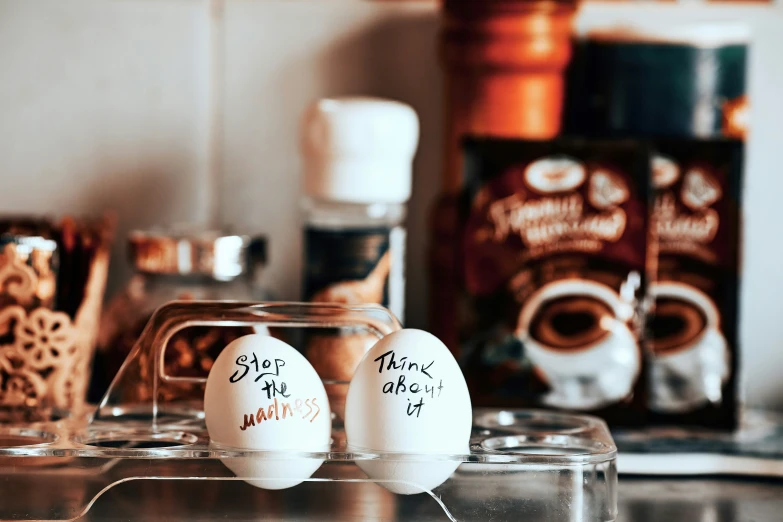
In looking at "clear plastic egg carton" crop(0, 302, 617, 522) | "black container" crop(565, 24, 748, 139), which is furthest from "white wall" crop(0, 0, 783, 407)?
"clear plastic egg carton" crop(0, 302, 617, 522)

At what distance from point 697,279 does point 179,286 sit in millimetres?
415

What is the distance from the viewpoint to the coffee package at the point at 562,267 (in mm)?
722

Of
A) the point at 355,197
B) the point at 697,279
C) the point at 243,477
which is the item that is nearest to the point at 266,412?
the point at 243,477

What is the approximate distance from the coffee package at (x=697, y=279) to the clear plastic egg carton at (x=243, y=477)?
201mm

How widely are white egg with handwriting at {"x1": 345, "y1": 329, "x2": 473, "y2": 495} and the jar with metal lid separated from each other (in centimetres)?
20

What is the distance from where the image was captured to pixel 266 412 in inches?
19.2

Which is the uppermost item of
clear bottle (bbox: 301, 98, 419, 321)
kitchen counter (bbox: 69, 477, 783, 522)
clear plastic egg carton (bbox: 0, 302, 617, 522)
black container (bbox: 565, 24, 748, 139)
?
black container (bbox: 565, 24, 748, 139)

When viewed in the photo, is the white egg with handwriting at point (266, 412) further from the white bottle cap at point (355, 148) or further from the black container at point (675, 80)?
the black container at point (675, 80)

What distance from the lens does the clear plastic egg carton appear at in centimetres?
50

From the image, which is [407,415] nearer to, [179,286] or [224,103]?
[179,286]

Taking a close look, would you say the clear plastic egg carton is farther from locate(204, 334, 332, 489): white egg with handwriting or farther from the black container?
the black container

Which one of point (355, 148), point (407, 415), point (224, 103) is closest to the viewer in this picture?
point (407, 415)

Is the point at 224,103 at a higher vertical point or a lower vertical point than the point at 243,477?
higher

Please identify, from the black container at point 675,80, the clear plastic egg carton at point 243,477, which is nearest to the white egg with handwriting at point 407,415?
the clear plastic egg carton at point 243,477
